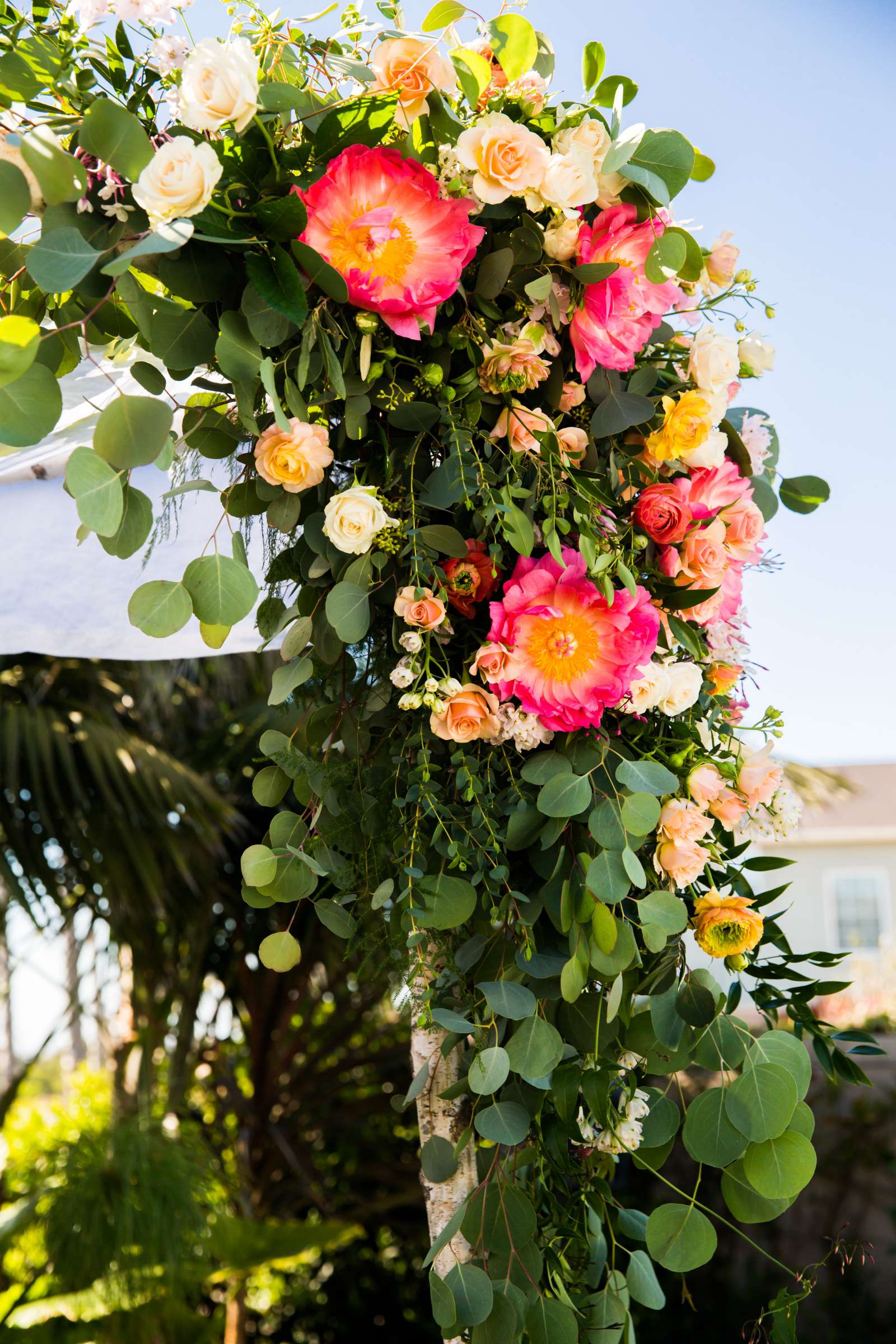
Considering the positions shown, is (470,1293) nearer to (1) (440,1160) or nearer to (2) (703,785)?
(1) (440,1160)

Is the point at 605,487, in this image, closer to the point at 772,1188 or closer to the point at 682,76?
the point at 772,1188

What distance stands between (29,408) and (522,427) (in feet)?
1.06

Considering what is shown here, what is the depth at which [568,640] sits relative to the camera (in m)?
0.66

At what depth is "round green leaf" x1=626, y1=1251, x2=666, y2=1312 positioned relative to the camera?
70 centimetres

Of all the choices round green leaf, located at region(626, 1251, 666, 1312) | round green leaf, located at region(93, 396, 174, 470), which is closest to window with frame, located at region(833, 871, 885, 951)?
round green leaf, located at region(626, 1251, 666, 1312)

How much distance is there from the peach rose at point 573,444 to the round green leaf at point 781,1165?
0.48 meters

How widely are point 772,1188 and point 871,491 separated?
6137mm

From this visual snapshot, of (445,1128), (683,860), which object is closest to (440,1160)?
(445,1128)

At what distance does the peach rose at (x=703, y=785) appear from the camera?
698mm

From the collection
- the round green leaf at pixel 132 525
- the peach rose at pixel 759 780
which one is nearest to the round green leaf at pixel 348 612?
the round green leaf at pixel 132 525

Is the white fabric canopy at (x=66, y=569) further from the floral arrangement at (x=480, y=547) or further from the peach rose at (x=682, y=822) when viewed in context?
the peach rose at (x=682, y=822)

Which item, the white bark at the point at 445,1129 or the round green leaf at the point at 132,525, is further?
the white bark at the point at 445,1129

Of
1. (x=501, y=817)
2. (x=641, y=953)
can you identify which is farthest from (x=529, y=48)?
(x=641, y=953)

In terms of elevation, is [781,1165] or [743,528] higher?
[743,528]
